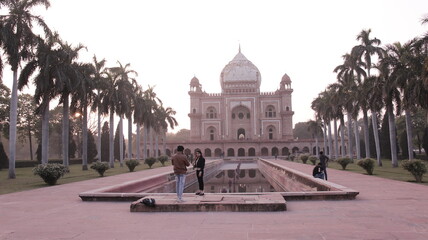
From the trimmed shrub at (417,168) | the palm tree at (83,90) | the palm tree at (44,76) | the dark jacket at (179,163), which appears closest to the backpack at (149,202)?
the dark jacket at (179,163)

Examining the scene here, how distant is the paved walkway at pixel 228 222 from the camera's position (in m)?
5.31

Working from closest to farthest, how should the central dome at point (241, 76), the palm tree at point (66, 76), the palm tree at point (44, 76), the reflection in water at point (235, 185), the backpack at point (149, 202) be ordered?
the backpack at point (149, 202)
the reflection in water at point (235, 185)
the palm tree at point (44, 76)
the palm tree at point (66, 76)
the central dome at point (241, 76)

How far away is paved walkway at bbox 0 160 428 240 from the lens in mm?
5312

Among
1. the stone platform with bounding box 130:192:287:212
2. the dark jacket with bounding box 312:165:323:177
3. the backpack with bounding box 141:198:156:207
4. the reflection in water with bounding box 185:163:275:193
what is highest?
the dark jacket with bounding box 312:165:323:177

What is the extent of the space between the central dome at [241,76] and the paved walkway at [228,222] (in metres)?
59.1

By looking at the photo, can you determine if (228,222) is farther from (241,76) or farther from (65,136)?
(241,76)

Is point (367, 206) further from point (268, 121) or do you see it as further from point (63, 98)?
point (268, 121)

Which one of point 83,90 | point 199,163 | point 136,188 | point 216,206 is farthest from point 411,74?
point 83,90

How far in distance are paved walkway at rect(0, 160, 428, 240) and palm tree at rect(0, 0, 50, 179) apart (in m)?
11.9

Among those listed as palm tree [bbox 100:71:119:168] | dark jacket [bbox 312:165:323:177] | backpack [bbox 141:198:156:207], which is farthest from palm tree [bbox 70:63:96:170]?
backpack [bbox 141:198:156:207]

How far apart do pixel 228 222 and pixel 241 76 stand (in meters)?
62.7

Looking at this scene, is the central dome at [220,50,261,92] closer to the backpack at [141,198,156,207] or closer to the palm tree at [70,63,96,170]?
the palm tree at [70,63,96,170]

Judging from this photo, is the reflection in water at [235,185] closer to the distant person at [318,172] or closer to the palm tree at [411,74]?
the distant person at [318,172]

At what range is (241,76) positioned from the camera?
67.9 metres
